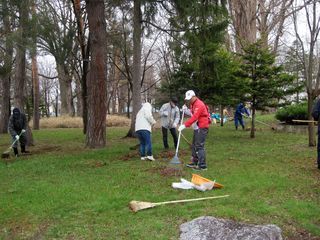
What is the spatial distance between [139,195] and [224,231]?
225cm

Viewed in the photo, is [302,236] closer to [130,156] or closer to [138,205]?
[138,205]

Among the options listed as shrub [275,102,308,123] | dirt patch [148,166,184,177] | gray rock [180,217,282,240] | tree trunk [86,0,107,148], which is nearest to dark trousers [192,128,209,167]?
dirt patch [148,166,184,177]

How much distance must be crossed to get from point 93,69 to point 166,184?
6220 mm

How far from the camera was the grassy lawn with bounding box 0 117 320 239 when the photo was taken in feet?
18.4

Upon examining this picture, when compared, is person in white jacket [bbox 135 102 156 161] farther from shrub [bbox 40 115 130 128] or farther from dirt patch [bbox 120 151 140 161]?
shrub [bbox 40 115 130 128]

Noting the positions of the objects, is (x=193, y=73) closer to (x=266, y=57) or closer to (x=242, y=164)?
(x=266, y=57)

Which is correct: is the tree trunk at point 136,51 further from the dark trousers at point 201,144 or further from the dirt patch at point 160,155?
the dark trousers at point 201,144

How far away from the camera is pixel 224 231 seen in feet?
16.9

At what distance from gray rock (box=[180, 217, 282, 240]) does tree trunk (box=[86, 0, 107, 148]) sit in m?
8.07

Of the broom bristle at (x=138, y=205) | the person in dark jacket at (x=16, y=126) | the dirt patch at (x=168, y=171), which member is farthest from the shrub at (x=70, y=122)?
Result: the broom bristle at (x=138, y=205)

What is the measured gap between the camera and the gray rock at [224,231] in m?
4.97

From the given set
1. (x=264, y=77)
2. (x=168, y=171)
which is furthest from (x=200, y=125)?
(x=264, y=77)

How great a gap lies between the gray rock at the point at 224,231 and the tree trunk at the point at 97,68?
318 inches

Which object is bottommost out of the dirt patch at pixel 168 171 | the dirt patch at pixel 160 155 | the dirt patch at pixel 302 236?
the dirt patch at pixel 302 236
